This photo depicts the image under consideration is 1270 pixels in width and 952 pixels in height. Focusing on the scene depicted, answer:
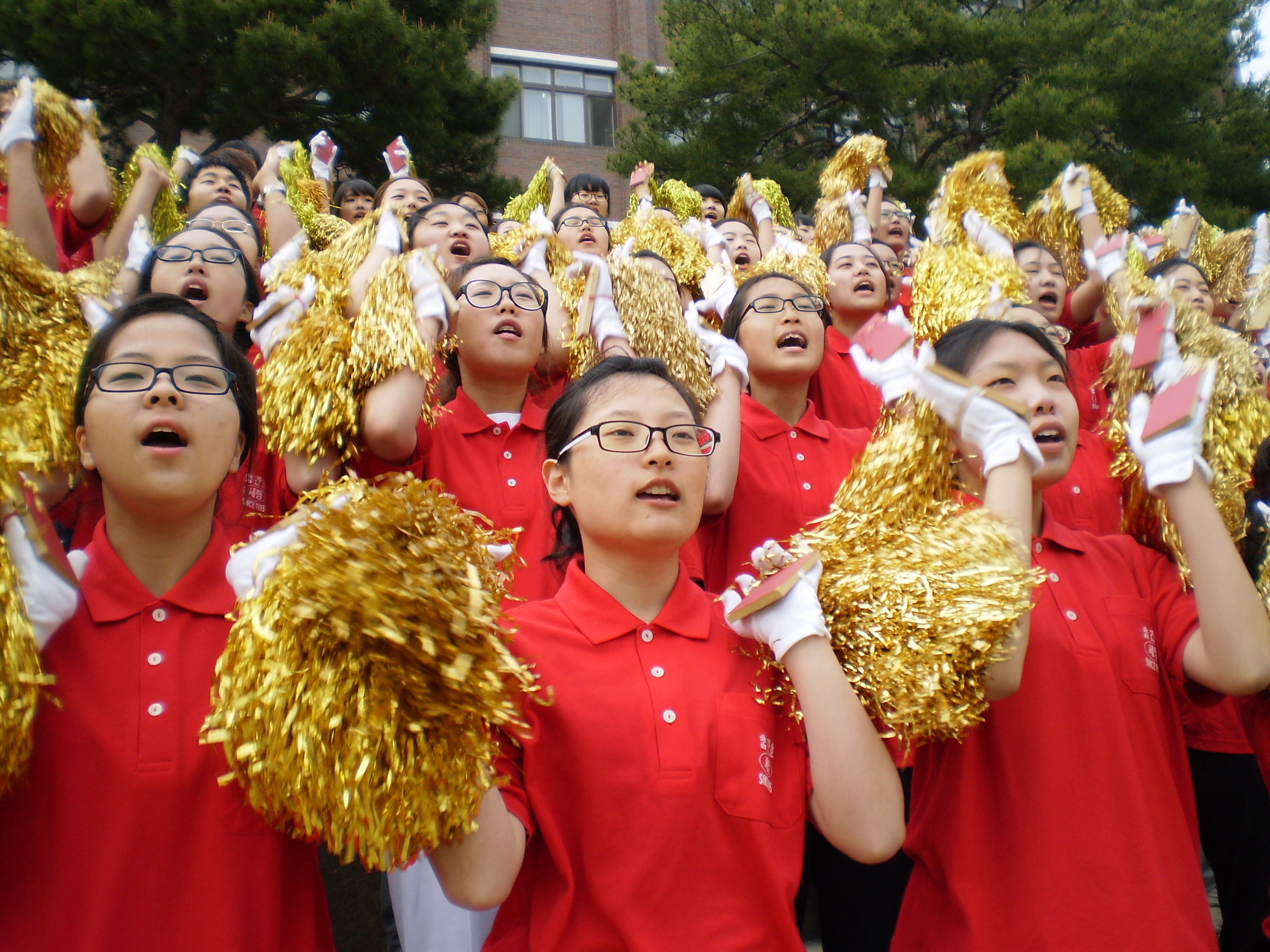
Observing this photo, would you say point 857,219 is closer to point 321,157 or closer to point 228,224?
point 321,157

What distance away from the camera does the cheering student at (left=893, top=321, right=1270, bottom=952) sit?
160 cm

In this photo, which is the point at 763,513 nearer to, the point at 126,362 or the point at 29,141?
the point at 126,362

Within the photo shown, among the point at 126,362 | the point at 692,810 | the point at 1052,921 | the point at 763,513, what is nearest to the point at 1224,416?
the point at 763,513

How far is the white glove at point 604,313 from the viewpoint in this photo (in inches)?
111

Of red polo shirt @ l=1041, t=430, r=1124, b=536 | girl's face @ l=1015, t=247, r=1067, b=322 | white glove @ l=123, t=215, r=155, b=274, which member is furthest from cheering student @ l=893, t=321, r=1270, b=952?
girl's face @ l=1015, t=247, r=1067, b=322

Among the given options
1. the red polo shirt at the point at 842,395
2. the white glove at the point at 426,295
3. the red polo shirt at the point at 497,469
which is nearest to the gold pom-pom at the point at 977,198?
the red polo shirt at the point at 842,395

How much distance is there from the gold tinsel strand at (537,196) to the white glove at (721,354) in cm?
375

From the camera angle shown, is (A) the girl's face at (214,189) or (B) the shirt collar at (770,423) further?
(A) the girl's face at (214,189)

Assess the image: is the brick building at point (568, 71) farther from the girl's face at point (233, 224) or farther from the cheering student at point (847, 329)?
the girl's face at point (233, 224)

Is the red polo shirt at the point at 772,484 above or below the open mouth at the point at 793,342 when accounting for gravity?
below

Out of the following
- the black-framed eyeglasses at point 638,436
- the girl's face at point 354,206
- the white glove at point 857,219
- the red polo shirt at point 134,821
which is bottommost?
the red polo shirt at point 134,821

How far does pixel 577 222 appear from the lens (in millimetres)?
4758

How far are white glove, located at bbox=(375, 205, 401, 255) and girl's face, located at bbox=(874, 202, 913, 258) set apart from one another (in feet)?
13.4

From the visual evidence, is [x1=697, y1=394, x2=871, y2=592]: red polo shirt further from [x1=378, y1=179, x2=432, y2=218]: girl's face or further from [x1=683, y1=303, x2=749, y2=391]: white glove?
[x1=378, y1=179, x2=432, y2=218]: girl's face
